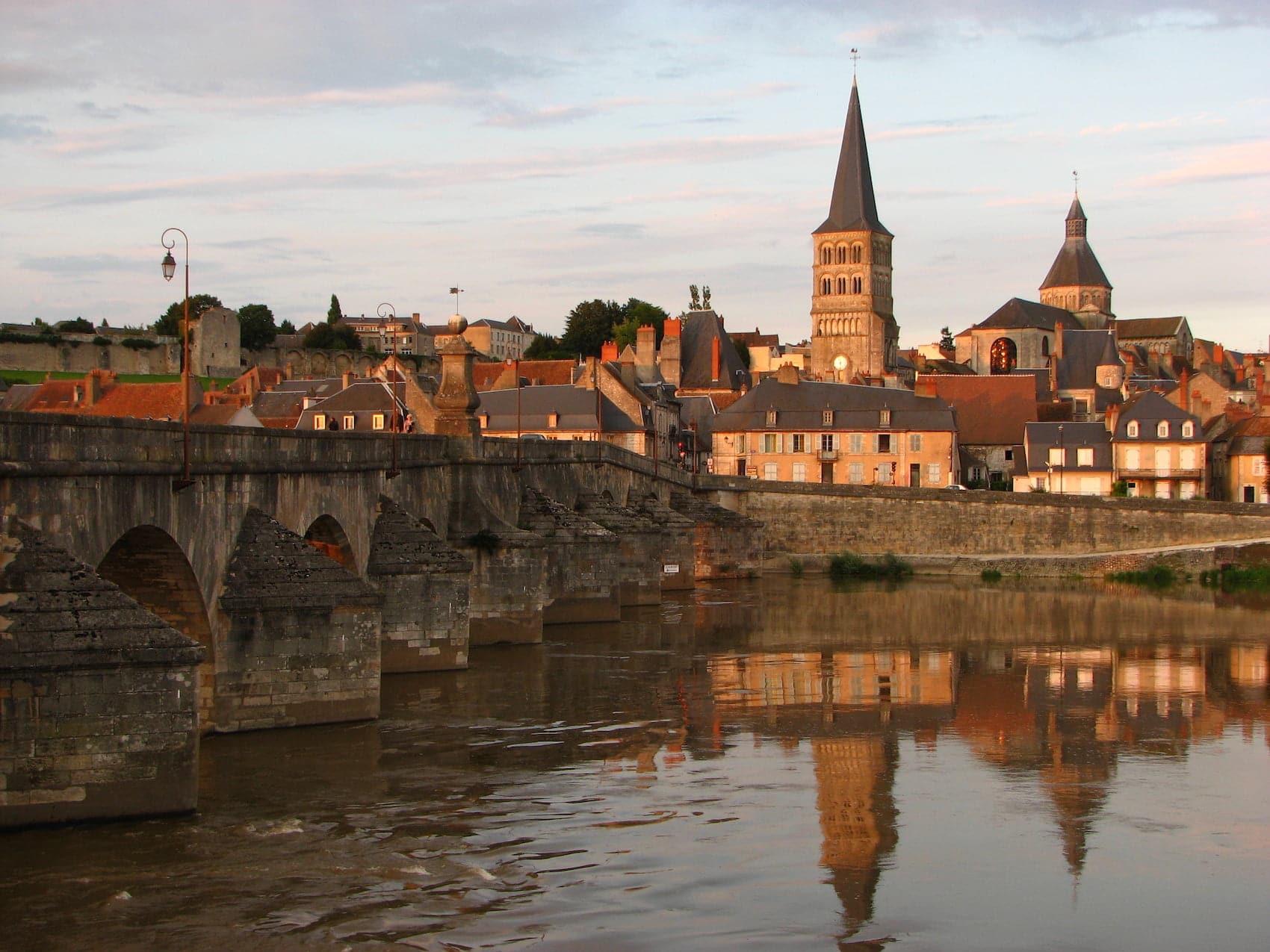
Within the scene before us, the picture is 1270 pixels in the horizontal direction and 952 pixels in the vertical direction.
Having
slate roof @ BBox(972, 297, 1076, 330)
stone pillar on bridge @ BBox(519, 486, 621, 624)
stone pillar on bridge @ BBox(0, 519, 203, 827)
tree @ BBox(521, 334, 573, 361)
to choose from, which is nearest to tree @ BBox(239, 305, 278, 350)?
tree @ BBox(521, 334, 573, 361)

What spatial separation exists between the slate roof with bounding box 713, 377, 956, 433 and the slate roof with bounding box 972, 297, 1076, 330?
50.1m

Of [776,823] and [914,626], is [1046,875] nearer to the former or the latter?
[776,823]

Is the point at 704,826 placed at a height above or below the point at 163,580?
below

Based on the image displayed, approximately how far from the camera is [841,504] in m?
58.9

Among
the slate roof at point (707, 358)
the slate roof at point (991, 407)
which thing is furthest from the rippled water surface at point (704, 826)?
the slate roof at point (707, 358)

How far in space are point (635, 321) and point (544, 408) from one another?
1801 inches

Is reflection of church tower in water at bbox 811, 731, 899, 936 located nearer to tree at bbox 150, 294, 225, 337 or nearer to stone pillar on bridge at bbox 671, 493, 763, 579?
stone pillar on bridge at bbox 671, 493, 763, 579

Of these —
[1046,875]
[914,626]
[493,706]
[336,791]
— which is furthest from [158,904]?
[914,626]

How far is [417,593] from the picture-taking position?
26.0 meters

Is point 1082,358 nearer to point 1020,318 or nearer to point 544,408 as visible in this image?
point 1020,318

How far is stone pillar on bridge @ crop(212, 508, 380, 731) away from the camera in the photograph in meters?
19.9

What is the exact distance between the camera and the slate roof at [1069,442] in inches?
2581

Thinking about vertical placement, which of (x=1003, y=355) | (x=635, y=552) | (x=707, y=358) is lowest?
(x=635, y=552)

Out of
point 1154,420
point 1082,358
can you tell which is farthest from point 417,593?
point 1082,358
